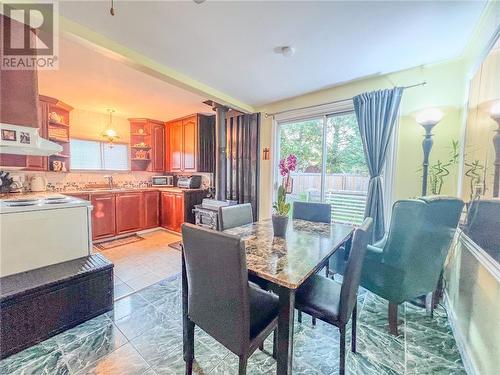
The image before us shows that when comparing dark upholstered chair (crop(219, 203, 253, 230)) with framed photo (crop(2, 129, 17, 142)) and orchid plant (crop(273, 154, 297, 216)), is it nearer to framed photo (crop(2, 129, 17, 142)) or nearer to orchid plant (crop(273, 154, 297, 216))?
orchid plant (crop(273, 154, 297, 216))

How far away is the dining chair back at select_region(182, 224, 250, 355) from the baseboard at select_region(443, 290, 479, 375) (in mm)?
1524

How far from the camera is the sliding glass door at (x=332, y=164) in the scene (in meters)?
2.93

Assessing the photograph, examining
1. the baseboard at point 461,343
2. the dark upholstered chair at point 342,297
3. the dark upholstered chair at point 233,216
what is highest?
the dark upholstered chair at point 233,216

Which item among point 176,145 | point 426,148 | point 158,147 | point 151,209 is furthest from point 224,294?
point 158,147

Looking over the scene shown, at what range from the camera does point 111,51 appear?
6.35 feet

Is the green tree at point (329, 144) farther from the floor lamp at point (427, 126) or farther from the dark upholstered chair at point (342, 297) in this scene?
the dark upholstered chair at point (342, 297)

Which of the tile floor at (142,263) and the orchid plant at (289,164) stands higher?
the orchid plant at (289,164)

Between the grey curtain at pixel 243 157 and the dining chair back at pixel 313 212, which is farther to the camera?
the grey curtain at pixel 243 157

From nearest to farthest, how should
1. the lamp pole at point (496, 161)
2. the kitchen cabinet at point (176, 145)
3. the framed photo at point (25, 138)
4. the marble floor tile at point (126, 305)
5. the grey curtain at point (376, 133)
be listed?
the lamp pole at point (496, 161) < the framed photo at point (25, 138) < the marble floor tile at point (126, 305) < the grey curtain at point (376, 133) < the kitchen cabinet at point (176, 145)

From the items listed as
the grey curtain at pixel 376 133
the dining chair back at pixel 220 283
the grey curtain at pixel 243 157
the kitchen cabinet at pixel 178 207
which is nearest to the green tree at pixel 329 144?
the grey curtain at pixel 376 133

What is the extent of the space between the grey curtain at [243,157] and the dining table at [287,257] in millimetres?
1775

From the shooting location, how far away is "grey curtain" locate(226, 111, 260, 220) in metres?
3.81

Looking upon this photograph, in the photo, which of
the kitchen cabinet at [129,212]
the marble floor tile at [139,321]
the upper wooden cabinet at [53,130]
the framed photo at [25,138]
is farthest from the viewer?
the kitchen cabinet at [129,212]

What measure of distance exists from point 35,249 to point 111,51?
1889 millimetres
